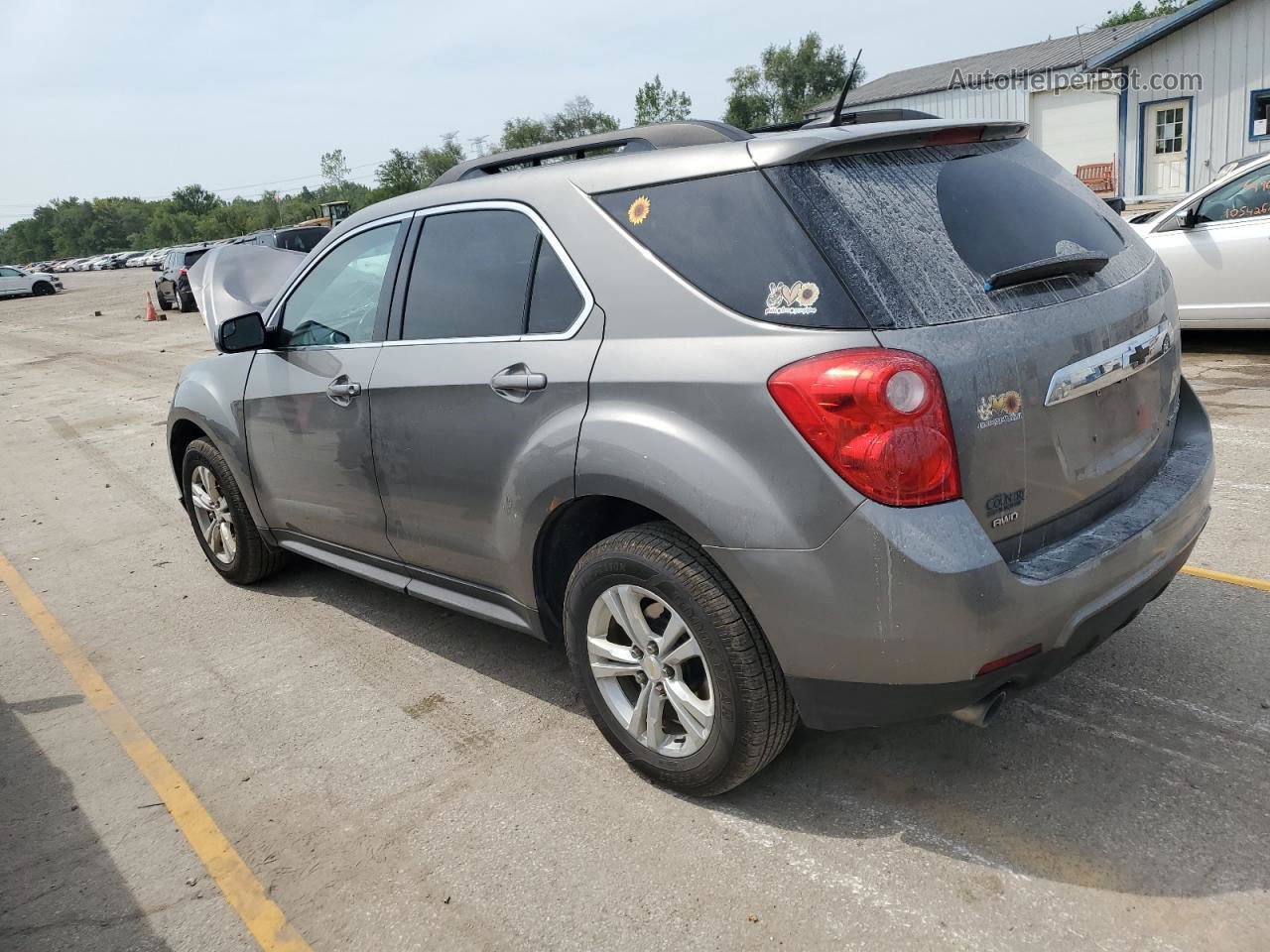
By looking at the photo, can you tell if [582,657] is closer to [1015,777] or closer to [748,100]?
[1015,777]

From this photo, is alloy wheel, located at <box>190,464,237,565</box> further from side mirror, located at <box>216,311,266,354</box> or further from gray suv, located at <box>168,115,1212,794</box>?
gray suv, located at <box>168,115,1212,794</box>

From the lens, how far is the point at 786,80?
78.8 meters

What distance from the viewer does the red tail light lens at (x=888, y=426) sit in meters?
2.46

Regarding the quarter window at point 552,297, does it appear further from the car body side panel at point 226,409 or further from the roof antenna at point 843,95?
the car body side panel at point 226,409

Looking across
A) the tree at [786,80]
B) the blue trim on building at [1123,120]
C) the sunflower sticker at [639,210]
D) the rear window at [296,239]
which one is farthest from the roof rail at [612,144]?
the tree at [786,80]

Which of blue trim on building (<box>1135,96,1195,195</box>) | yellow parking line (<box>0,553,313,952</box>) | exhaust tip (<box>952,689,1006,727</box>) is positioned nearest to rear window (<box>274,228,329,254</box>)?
yellow parking line (<box>0,553,313,952</box>)

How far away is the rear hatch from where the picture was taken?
8.38ft

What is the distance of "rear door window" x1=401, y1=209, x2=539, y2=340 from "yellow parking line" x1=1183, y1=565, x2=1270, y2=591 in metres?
3.02

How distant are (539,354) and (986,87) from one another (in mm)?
35257

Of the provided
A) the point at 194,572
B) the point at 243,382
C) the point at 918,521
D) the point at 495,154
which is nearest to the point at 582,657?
the point at 918,521

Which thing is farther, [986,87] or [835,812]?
[986,87]

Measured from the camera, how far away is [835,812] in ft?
9.89

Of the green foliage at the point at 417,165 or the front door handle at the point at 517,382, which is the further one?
the green foliage at the point at 417,165

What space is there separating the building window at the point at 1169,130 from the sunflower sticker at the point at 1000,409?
27490 mm
